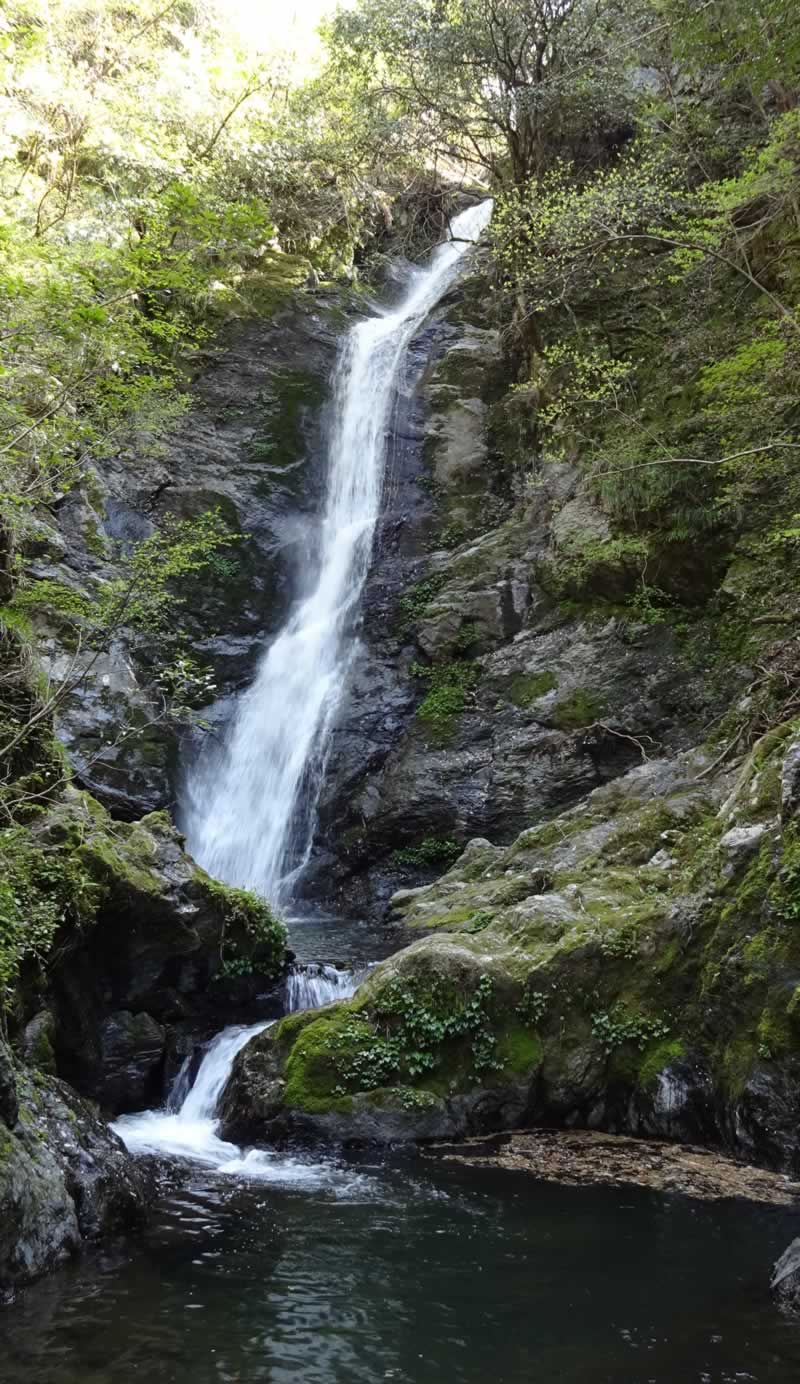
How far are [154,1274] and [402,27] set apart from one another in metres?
21.7

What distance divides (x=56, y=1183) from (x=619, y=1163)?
3.99m

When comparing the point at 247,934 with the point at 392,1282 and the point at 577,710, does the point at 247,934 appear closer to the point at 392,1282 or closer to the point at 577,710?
the point at 392,1282

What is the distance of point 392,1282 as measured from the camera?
516 centimetres

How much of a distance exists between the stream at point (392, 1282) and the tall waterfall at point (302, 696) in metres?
7.00

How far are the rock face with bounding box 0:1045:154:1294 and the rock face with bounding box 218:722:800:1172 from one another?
176 cm

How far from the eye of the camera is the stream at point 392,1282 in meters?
4.29

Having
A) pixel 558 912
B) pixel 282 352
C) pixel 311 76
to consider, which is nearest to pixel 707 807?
pixel 558 912

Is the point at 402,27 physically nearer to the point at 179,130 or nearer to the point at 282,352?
the point at 179,130

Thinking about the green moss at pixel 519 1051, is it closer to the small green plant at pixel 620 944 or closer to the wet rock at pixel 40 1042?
the small green plant at pixel 620 944

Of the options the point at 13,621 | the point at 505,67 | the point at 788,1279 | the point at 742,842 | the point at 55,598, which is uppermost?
the point at 505,67

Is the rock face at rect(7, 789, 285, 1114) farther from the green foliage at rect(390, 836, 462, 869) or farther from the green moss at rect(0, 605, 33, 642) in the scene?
the green foliage at rect(390, 836, 462, 869)

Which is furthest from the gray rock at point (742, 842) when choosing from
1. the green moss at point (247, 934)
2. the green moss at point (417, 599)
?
the green moss at point (417, 599)

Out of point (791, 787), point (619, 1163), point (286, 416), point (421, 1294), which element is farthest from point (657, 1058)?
point (286, 416)

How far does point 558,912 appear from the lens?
8.57 metres
